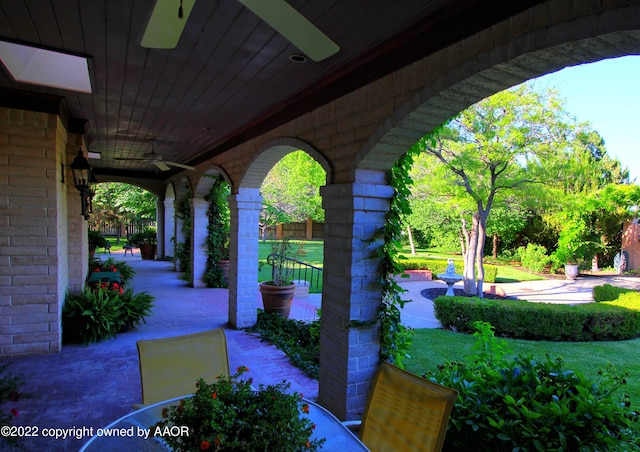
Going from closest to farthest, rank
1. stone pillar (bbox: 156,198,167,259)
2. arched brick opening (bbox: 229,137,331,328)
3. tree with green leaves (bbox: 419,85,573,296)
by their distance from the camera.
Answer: arched brick opening (bbox: 229,137,331,328) → tree with green leaves (bbox: 419,85,573,296) → stone pillar (bbox: 156,198,167,259)

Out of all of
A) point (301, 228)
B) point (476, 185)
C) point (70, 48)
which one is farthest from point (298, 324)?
point (301, 228)

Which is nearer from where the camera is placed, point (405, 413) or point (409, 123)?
point (405, 413)

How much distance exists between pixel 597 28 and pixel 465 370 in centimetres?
219

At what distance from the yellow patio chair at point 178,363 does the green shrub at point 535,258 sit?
1660 centimetres

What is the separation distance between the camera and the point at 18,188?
401 centimetres

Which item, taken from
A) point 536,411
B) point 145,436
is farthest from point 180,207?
point 536,411

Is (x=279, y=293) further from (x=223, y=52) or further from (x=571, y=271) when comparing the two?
(x=571, y=271)

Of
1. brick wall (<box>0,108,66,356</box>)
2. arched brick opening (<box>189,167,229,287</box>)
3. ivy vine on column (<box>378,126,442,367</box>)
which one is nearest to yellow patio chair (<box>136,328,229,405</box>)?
ivy vine on column (<box>378,126,442,367</box>)

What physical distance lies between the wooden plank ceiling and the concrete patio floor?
184cm

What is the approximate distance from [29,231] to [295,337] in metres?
3.34

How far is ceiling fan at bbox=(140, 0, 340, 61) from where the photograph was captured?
3.87 feet

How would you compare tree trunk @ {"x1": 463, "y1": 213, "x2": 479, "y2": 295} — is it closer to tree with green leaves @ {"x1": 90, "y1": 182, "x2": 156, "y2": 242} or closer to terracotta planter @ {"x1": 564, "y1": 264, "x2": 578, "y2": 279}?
terracotta planter @ {"x1": 564, "y1": 264, "x2": 578, "y2": 279}

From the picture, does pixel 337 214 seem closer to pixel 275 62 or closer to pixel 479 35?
pixel 275 62

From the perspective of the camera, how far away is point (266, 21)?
A: 4.12 feet
